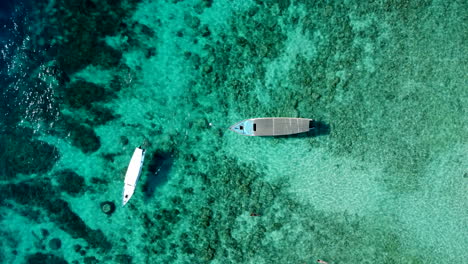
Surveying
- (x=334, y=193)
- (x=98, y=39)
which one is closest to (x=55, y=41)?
(x=98, y=39)

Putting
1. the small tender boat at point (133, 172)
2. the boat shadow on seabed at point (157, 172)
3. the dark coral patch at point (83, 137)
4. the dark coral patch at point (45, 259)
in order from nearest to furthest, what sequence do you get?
1. the small tender boat at point (133, 172)
2. the boat shadow on seabed at point (157, 172)
3. the dark coral patch at point (83, 137)
4. the dark coral patch at point (45, 259)

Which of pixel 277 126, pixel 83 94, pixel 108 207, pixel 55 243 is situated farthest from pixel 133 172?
pixel 277 126

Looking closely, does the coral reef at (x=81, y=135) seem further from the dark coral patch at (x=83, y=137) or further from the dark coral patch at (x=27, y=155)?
the dark coral patch at (x=27, y=155)

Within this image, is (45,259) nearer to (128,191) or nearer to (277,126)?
(128,191)

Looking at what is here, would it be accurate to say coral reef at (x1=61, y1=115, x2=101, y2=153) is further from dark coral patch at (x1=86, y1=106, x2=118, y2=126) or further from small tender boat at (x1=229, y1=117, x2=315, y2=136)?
small tender boat at (x1=229, y1=117, x2=315, y2=136)

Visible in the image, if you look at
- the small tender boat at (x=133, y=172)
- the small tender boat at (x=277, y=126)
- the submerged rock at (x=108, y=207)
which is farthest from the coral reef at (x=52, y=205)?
the small tender boat at (x=277, y=126)

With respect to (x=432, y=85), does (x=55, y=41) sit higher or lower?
higher

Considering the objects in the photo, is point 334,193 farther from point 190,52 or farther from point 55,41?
point 55,41
